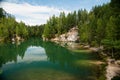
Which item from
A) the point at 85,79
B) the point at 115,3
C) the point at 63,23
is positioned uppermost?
the point at 63,23

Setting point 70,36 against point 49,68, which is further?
point 70,36

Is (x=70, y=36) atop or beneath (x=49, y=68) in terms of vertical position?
atop

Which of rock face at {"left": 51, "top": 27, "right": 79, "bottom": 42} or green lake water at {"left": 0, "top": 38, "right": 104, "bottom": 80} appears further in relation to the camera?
rock face at {"left": 51, "top": 27, "right": 79, "bottom": 42}

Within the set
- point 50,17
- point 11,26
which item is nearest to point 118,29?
point 11,26

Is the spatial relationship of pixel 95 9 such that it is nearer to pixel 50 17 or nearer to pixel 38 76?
pixel 50 17

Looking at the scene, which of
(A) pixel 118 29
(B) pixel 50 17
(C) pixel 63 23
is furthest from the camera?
(B) pixel 50 17

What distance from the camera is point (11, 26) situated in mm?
136000

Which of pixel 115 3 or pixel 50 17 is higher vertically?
pixel 50 17

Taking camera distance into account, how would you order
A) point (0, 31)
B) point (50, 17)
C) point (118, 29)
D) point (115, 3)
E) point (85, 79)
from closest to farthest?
point (115, 3) < point (85, 79) < point (118, 29) < point (0, 31) < point (50, 17)

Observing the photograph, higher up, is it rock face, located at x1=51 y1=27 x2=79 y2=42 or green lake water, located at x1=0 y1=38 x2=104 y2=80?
rock face, located at x1=51 y1=27 x2=79 y2=42

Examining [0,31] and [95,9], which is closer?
[0,31]

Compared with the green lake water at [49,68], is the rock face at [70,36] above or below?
above

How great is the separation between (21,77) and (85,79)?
37.3 feet

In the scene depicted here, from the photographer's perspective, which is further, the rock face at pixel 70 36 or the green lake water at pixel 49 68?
the rock face at pixel 70 36
